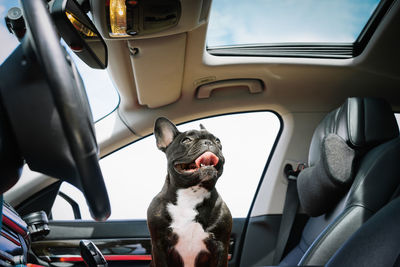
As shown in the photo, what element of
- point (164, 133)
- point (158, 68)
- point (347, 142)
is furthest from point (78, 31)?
point (347, 142)

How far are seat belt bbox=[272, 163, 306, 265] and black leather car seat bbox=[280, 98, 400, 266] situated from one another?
8.1 inches

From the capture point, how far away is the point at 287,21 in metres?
1.61

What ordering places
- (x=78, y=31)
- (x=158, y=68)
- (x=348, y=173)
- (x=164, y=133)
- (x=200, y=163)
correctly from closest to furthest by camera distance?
(x=78, y=31)
(x=348, y=173)
(x=200, y=163)
(x=158, y=68)
(x=164, y=133)

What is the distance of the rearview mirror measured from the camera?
0.60 metres

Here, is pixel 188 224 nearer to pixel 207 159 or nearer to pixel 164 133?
pixel 207 159

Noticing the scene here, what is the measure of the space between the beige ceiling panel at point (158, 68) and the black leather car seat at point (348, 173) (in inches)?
30.0

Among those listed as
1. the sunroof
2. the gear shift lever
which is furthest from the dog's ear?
the gear shift lever

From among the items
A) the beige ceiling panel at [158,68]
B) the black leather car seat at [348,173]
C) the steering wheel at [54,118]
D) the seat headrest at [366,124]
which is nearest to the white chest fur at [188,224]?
the black leather car seat at [348,173]

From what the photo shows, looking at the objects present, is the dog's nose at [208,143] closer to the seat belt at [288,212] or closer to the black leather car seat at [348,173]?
the black leather car seat at [348,173]

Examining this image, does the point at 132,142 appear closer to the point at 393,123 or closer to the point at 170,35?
the point at 170,35

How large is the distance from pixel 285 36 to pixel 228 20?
1.13ft

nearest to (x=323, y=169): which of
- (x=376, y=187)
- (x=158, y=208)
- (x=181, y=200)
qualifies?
(x=376, y=187)

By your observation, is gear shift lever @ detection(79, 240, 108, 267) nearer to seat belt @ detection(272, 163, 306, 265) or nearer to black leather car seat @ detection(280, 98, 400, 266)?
black leather car seat @ detection(280, 98, 400, 266)

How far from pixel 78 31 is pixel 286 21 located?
1.20 metres
